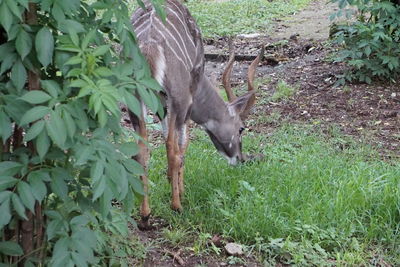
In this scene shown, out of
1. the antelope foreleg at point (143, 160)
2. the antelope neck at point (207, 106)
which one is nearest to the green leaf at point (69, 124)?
the antelope foreleg at point (143, 160)

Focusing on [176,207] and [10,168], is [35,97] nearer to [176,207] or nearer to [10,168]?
[10,168]

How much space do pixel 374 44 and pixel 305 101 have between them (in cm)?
95

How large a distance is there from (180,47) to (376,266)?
1893 mm

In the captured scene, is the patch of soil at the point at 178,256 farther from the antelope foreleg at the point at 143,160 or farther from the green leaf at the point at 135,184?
the green leaf at the point at 135,184

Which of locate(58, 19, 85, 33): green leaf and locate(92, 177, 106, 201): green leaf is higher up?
locate(58, 19, 85, 33): green leaf

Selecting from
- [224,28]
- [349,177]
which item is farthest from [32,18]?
[224,28]

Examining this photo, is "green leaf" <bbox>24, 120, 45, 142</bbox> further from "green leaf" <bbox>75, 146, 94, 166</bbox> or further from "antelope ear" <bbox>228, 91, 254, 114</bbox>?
"antelope ear" <bbox>228, 91, 254, 114</bbox>

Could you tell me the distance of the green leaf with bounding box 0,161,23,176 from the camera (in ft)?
7.96

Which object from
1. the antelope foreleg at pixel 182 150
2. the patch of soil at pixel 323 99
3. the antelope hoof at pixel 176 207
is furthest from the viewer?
the patch of soil at pixel 323 99

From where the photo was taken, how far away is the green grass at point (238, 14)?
10.7m

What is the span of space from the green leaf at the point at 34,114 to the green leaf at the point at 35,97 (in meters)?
0.03

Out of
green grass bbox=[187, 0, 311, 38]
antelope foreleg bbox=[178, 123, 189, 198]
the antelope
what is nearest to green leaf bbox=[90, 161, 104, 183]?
the antelope

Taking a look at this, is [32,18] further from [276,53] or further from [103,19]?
[276,53]

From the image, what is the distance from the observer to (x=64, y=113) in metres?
2.25
